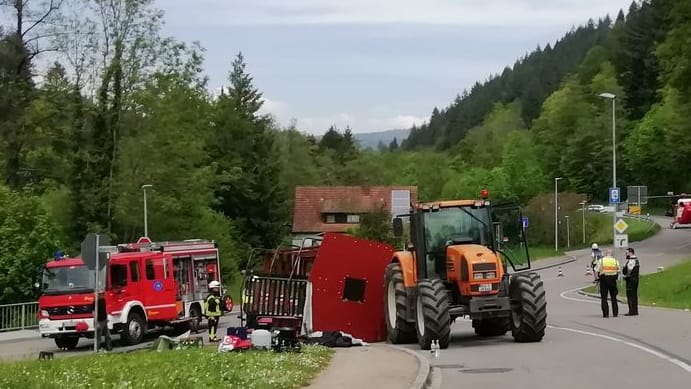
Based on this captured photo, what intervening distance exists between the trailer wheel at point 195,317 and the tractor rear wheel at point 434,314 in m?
14.3

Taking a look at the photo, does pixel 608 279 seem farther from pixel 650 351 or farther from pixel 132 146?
pixel 132 146

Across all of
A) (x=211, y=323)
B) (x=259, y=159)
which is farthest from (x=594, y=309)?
(x=259, y=159)

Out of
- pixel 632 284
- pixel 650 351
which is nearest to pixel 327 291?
pixel 650 351

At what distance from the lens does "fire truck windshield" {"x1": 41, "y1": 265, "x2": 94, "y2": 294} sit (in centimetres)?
2878

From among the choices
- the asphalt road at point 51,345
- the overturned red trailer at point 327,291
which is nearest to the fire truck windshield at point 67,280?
the asphalt road at point 51,345

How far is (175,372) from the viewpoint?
1254 cm

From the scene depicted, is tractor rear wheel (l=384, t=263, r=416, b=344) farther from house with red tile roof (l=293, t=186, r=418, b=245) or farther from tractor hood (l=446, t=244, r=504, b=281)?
house with red tile roof (l=293, t=186, r=418, b=245)

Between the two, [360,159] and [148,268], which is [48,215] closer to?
[148,268]

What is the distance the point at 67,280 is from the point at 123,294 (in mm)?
1731

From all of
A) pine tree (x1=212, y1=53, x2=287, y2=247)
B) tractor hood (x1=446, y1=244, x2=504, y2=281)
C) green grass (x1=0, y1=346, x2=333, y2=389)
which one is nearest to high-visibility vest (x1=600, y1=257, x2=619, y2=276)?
tractor hood (x1=446, y1=244, x2=504, y2=281)

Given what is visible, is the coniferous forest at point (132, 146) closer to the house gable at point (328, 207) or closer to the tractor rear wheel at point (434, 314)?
the house gable at point (328, 207)

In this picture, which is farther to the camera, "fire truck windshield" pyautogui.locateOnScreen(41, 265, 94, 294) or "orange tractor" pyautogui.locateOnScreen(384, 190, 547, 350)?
"fire truck windshield" pyautogui.locateOnScreen(41, 265, 94, 294)

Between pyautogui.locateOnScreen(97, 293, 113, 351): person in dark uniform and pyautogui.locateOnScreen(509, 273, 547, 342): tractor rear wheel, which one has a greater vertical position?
pyautogui.locateOnScreen(509, 273, 547, 342): tractor rear wheel

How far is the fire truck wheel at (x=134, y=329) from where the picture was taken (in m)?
28.5
